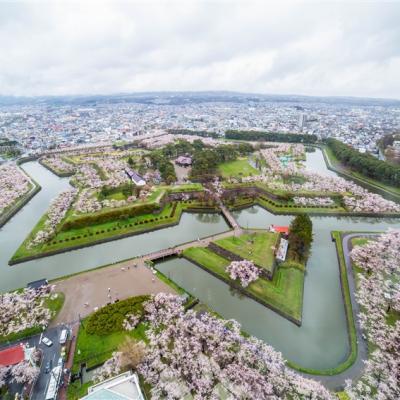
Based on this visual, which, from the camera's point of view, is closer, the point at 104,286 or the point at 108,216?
the point at 104,286

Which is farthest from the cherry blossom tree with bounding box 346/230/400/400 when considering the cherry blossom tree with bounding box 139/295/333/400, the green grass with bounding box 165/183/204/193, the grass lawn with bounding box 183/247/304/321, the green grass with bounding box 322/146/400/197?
the green grass with bounding box 165/183/204/193

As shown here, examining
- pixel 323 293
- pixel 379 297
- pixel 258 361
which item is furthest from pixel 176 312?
pixel 379 297

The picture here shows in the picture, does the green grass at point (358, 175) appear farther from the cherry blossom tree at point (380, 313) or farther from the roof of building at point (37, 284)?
the roof of building at point (37, 284)

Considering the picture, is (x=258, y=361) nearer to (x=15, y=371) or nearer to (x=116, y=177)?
(x=15, y=371)

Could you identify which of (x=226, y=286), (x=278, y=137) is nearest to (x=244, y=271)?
(x=226, y=286)

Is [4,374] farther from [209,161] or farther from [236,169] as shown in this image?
[236,169]
